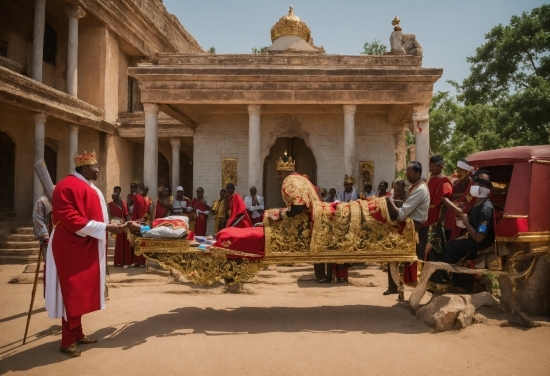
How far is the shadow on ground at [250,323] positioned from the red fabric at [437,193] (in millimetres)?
1477

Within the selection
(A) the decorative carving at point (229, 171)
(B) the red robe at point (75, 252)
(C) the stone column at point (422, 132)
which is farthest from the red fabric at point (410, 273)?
(A) the decorative carving at point (229, 171)

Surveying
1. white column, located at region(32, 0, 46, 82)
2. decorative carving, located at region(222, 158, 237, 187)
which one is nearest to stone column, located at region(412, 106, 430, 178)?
→ decorative carving, located at region(222, 158, 237, 187)

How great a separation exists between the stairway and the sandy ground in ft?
15.3

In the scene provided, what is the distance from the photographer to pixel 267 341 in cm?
473

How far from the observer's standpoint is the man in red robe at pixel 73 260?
4.42 meters

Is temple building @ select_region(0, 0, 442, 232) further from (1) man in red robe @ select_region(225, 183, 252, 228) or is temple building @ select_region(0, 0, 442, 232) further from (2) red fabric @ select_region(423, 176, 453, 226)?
(1) man in red robe @ select_region(225, 183, 252, 228)

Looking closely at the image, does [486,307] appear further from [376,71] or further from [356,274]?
[376,71]

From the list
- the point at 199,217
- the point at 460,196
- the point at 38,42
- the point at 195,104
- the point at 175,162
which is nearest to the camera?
the point at 460,196

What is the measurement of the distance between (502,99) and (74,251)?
22.8 metres

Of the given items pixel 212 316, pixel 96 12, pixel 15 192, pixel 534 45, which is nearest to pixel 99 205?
pixel 212 316

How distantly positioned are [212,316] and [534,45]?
2241 cm

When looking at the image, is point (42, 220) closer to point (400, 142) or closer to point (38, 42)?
point (38, 42)

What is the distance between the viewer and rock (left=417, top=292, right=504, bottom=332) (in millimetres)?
4922

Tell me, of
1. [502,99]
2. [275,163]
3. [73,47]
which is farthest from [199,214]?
[502,99]
